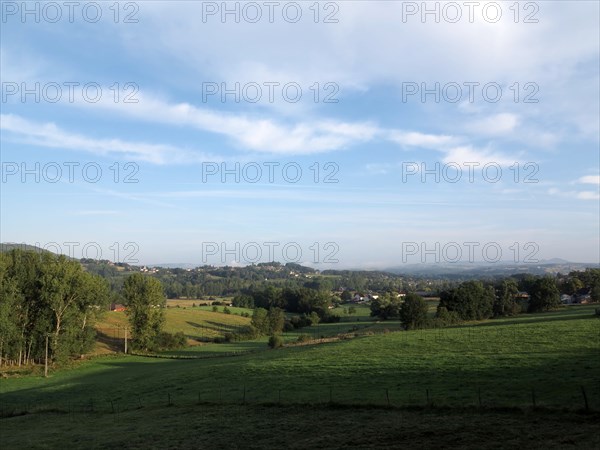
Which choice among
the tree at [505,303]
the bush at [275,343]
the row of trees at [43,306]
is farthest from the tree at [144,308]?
the tree at [505,303]

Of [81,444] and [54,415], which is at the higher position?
[81,444]

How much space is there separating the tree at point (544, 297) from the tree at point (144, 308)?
70.1 m

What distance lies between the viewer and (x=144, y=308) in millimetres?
76250

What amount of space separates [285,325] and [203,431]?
83.6 m

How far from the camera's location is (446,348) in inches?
1598

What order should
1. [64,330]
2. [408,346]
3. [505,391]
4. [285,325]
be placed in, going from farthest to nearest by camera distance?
[285,325] → [64,330] → [408,346] → [505,391]

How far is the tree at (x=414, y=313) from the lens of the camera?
237 ft

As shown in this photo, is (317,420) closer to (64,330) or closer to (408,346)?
(408,346)

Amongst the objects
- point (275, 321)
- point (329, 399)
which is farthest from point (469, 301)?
point (329, 399)

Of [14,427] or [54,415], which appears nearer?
[14,427]

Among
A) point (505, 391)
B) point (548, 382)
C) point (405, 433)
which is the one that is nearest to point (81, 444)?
point (405, 433)

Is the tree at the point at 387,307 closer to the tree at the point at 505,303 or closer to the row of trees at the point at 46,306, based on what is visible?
the tree at the point at 505,303

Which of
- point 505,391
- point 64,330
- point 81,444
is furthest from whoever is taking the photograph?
point 64,330

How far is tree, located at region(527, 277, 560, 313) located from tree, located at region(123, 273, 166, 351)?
7008cm
